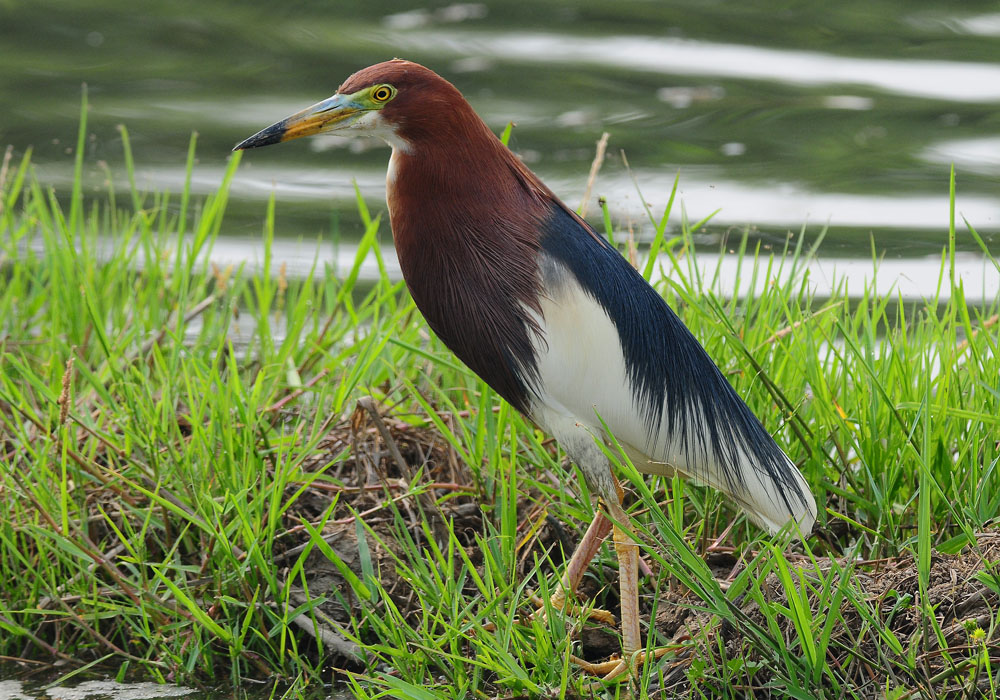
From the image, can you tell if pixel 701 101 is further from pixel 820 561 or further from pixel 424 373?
pixel 820 561

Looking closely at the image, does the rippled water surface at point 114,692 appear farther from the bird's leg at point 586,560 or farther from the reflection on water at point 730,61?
the reflection on water at point 730,61

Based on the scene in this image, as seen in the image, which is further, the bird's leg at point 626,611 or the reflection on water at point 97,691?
the reflection on water at point 97,691

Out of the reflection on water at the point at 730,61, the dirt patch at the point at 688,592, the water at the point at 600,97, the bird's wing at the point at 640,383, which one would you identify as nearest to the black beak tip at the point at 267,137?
the bird's wing at the point at 640,383

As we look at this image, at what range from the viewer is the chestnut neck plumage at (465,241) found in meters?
2.47

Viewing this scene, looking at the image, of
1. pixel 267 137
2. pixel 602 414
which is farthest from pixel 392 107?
pixel 602 414

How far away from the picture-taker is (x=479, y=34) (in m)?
7.97

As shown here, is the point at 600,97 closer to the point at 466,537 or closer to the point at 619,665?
the point at 466,537

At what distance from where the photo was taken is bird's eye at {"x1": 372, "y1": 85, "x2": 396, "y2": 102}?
2.45 metres

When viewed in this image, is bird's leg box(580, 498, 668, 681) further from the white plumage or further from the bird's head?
the bird's head

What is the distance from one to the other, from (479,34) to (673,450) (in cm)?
583

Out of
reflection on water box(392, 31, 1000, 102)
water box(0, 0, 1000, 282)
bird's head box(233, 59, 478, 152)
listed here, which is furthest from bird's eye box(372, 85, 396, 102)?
reflection on water box(392, 31, 1000, 102)

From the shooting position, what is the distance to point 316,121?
2504 mm

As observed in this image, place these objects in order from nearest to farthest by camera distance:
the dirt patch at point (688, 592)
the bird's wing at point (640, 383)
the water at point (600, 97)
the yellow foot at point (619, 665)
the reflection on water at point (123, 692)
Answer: the dirt patch at point (688, 592), the yellow foot at point (619, 665), the bird's wing at point (640, 383), the reflection on water at point (123, 692), the water at point (600, 97)

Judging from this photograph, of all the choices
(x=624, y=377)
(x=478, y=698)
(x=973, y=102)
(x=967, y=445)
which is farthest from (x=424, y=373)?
(x=973, y=102)
